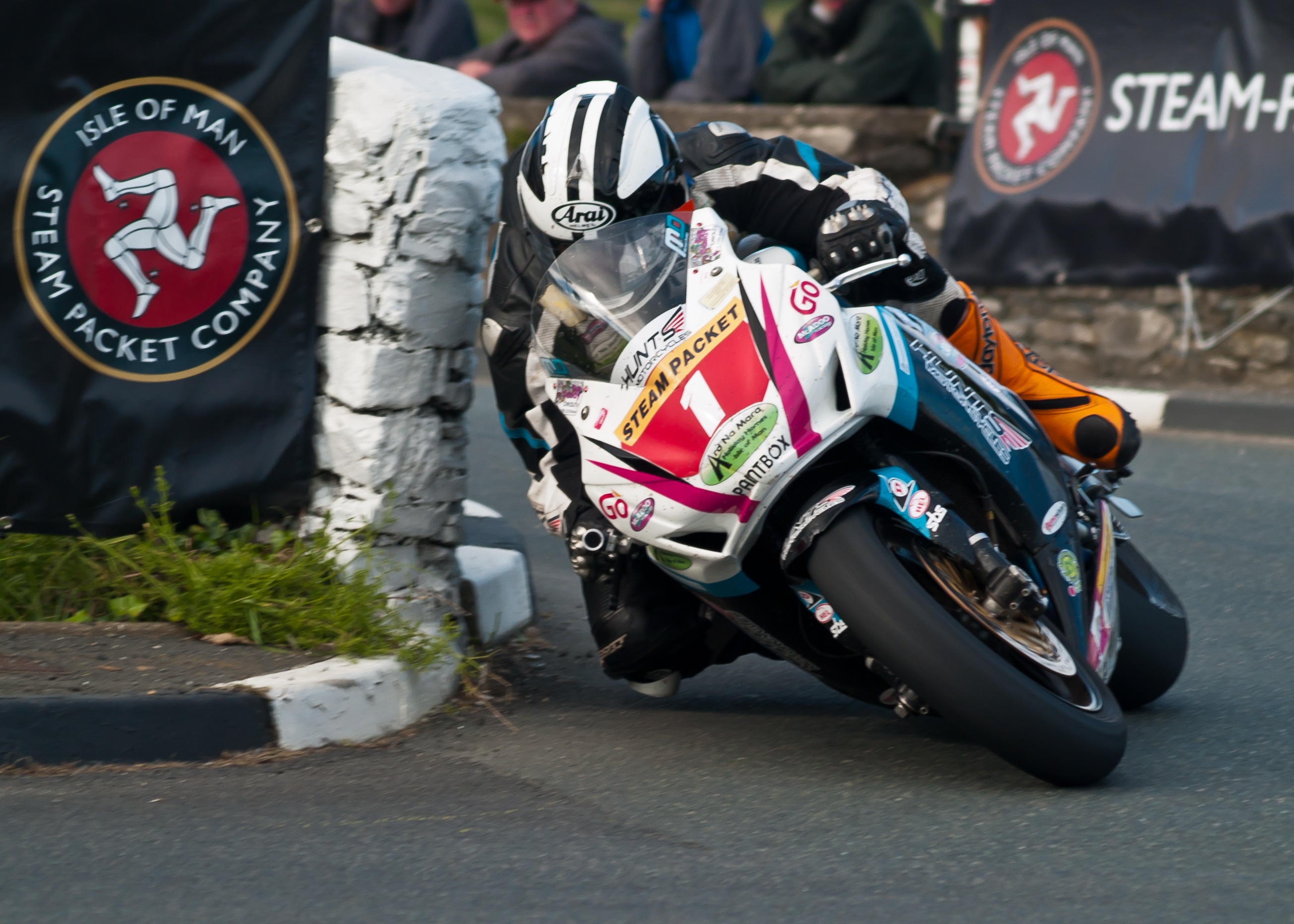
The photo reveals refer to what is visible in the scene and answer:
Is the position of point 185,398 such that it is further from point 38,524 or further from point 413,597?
point 413,597

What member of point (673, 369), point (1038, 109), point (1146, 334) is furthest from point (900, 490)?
point (1038, 109)

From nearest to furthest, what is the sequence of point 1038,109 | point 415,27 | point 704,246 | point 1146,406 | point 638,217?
1. point 704,246
2. point 638,217
3. point 1146,406
4. point 1038,109
5. point 415,27

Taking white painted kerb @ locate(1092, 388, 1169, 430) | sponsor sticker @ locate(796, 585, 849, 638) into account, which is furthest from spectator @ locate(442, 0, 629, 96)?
sponsor sticker @ locate(796, 585, 849, 638)

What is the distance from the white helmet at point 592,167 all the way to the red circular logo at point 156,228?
0.78m

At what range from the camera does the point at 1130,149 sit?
8.51 m

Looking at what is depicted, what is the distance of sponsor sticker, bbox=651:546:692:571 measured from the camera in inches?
123

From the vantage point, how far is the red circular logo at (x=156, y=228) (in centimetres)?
369

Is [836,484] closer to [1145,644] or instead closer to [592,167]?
[592,167]

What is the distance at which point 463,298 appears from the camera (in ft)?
13.1

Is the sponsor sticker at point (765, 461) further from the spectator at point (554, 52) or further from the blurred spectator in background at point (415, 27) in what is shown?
the blurred spectator in background at point (415, 27)

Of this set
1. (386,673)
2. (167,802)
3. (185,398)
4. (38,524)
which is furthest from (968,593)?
(38,524)

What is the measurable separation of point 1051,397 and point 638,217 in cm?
116

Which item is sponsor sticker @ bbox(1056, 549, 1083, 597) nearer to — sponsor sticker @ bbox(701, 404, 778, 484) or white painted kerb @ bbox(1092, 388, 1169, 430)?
sponsor sticker @ bbox(701, 404, 778, 484)

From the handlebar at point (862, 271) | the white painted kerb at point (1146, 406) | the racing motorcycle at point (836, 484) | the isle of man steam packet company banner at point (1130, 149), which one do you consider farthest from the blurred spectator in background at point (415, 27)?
the handlebar at point (862, 271)
